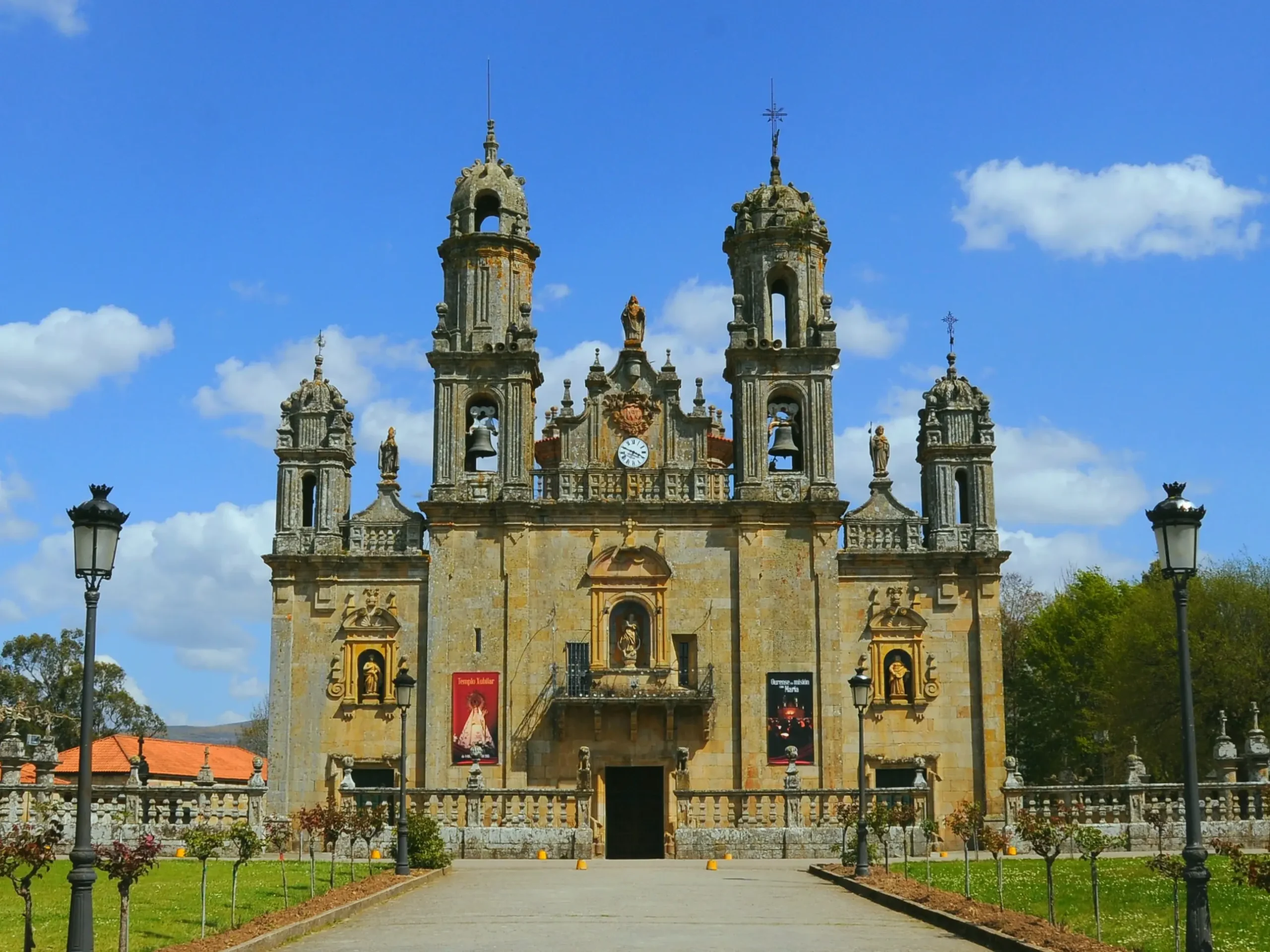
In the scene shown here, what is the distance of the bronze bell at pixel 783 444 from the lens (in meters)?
43.2

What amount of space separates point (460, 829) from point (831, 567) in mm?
14068

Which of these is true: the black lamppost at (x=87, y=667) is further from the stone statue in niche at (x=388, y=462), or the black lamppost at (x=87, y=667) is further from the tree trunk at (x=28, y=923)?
the stone statue in niche at (x=388, y=462)

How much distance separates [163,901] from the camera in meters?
22.7

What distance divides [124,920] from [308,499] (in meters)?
29.7

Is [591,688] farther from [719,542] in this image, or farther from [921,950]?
[921,950]

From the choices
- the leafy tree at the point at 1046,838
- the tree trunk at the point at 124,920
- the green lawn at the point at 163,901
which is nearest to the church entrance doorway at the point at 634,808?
the green lawn at the point at 163,901

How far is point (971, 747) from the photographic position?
138 feet

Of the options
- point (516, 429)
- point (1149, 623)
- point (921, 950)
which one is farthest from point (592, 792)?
point (1149, 623)

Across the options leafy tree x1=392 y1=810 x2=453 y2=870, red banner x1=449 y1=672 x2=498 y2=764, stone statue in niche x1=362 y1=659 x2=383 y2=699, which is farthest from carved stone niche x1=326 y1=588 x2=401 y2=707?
leafy tree x1=392 y1=810 x2=453 y2=870

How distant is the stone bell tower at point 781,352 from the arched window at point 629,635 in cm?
465

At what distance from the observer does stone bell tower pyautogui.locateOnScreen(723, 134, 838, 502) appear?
4325 cm

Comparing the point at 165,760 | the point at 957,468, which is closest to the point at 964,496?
the point at 957,468

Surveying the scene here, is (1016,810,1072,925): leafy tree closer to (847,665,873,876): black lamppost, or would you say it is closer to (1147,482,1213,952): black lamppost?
(1147,482,1213,952): black lamppost

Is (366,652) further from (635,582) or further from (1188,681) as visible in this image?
(1188,681)
